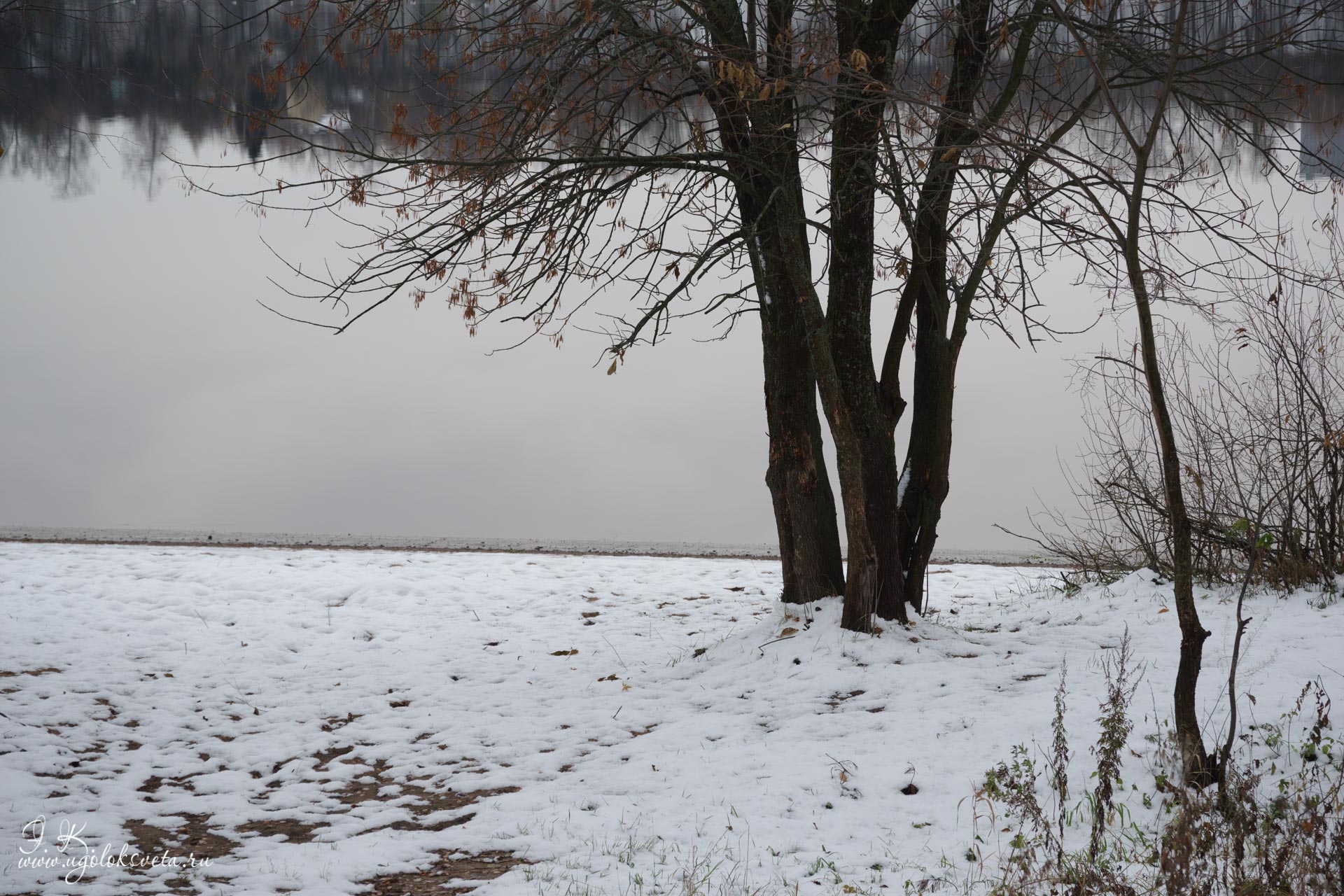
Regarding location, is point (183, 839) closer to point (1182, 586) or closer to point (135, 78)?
point (135, 78)

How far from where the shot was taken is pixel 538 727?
5836 millimetres

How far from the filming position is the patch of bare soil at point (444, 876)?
3.75 metres

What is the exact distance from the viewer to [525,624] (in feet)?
27.0

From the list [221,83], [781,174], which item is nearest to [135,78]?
[221,83]

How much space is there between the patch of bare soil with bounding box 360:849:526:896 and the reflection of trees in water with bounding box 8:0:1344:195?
373 centimetres

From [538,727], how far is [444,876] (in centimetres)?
195

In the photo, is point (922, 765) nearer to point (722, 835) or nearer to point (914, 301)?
point (722, 835)

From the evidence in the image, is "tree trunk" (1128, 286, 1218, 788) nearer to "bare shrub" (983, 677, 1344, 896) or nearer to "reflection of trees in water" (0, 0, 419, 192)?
"bare shrub" (983, 677, 1344, 896)

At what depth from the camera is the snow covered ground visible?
3928 mm

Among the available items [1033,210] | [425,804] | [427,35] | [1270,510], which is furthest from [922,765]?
[427,35]

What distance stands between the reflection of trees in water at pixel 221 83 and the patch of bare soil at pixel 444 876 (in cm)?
373

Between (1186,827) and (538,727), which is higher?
(1186,827)

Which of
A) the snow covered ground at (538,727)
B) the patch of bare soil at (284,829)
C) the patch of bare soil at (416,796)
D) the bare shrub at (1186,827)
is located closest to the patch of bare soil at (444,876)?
the snow covered ground at (538,727)

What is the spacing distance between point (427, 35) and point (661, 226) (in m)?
2.08
